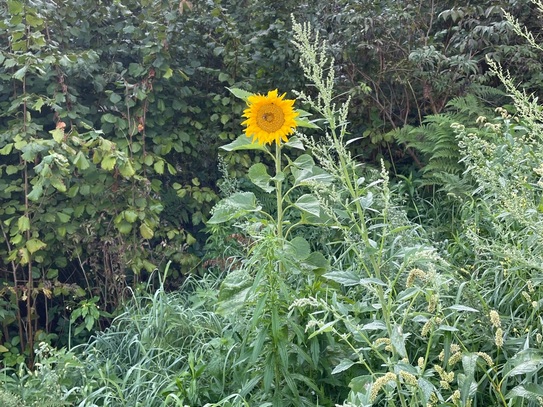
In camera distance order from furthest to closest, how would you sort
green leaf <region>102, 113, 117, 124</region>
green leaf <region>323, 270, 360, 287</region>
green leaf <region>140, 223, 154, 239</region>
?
green leaf <region>102, 113, 117, 124</region> → green leaf <region>140, 223, 154, 239</region> → green leaf <region>323, 270, 360, 287</region>

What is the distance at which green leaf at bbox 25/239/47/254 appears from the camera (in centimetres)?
390

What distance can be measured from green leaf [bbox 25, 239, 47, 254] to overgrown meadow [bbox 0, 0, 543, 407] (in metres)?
0.01

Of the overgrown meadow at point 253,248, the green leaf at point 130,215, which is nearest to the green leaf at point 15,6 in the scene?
the overgrown meadow at point 253,248

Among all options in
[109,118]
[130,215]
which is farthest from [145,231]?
[109,118]

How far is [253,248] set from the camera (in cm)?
287

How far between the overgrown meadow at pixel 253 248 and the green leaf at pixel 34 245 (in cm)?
1

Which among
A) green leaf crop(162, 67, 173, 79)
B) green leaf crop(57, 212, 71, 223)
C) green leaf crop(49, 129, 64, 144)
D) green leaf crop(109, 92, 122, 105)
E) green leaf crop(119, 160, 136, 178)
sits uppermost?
green leaf crop(162, 67, 173, 79)

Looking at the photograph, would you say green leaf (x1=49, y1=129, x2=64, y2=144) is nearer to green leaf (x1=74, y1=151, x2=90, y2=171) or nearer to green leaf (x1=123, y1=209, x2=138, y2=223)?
green leaf (x1=74, y1=151, x2=90, y2=171)

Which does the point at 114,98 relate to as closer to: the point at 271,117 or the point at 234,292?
the point at 271,117

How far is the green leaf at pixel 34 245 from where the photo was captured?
3895mm

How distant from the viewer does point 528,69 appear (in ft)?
16.0

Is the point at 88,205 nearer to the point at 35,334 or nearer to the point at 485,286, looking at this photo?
the point at 35,334

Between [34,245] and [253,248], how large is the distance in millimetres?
1674

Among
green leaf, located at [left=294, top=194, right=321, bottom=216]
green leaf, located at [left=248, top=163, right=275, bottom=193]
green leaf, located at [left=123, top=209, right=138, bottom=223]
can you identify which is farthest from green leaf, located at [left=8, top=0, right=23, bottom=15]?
green leaf, located at [left=294, top=194, right=321, bottom=216]
